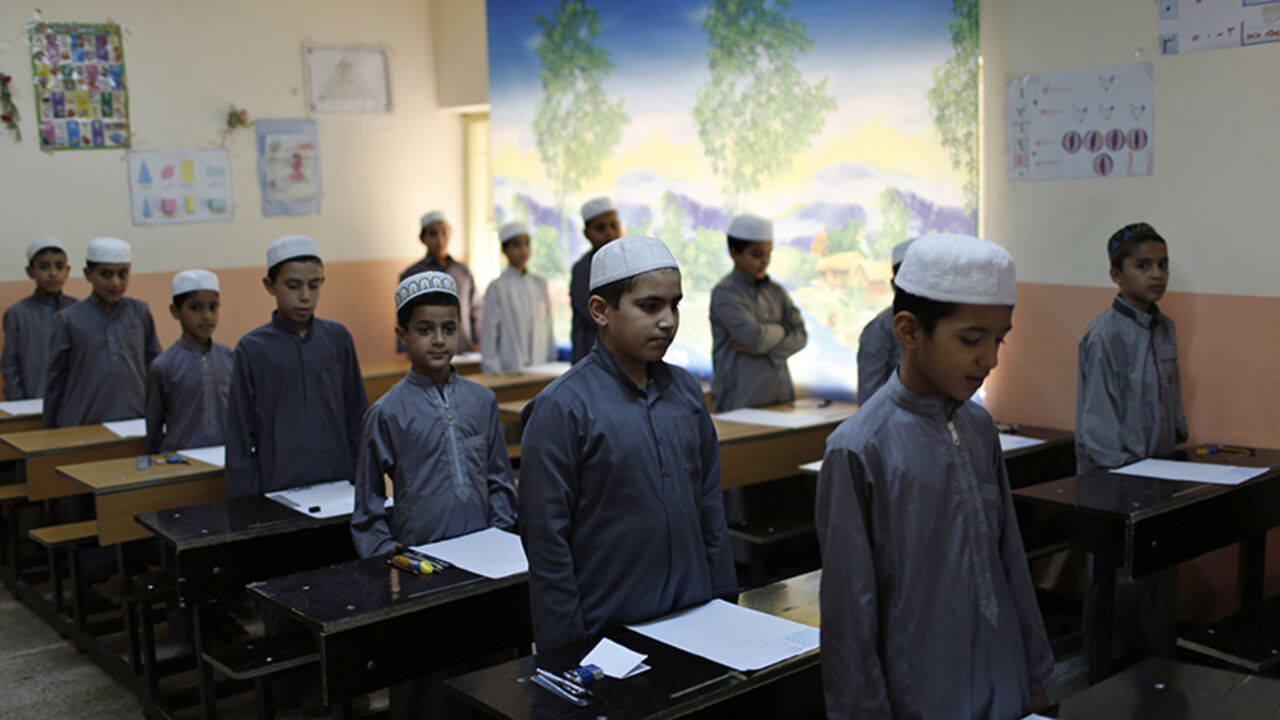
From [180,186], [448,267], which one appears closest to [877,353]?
[448,267]

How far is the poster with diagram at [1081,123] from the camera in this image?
4570 millimetres

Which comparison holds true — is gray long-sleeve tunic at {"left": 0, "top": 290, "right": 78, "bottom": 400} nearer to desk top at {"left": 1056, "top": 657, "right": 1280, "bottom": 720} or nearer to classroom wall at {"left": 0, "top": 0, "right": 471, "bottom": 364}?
classroom wall at {"left": 0, "top": 0, "right": 471, "bottom": 364}

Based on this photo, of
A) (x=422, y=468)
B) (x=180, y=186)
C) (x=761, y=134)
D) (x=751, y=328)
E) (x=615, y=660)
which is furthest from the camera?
(x=180, y=186)

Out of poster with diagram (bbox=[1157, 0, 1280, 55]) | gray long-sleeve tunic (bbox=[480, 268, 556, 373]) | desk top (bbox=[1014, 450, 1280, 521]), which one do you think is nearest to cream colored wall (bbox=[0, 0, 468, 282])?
gray long-sleeve tunic (bbox=[480, 268, 556, 373])

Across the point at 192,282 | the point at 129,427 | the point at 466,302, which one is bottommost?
the point at 129,427

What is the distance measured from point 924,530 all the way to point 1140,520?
1.93 metres

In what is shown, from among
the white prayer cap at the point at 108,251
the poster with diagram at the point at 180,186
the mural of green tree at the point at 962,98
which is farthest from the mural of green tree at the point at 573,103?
the white prayer cap at the point at 108,251

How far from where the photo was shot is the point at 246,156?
7934mm

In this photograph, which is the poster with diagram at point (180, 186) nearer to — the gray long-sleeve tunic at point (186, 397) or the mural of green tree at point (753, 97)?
the gray long-sleeve tunic at point (186, 397)

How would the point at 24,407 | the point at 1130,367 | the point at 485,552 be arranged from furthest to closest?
the point at 24,407, the point at 1130,367, the point at 485,552

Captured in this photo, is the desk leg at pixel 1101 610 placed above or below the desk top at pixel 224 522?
below

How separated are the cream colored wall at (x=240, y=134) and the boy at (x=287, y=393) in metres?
4.08

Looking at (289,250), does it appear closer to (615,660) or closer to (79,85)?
(615,660)

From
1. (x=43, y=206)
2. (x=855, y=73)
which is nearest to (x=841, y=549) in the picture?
(x=855, y=73)
